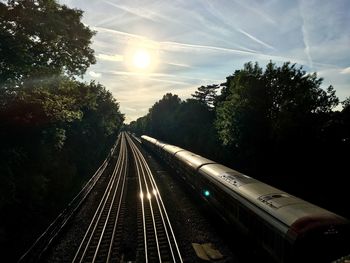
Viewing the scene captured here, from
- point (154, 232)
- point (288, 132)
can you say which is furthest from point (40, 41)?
point (288, 132)

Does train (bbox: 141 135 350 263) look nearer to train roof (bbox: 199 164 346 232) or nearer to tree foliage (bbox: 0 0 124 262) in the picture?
train roof (bbox: 199 164 346 232)

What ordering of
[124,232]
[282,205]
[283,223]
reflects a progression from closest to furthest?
[283,223] → [282,205] → [124,232]

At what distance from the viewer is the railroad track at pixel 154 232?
13.8 meters

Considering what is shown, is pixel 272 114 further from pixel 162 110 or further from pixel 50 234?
pixel 162 110

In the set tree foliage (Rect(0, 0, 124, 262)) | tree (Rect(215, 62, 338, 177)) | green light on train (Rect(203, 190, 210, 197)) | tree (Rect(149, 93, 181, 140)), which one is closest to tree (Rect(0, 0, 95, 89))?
tree foliage (Rect(0, 0, 124, 262))

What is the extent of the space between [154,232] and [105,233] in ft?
9.44

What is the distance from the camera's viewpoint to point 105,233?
1667cm

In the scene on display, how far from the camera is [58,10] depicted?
790 inches

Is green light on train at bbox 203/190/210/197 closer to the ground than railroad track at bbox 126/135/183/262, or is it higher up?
higher up

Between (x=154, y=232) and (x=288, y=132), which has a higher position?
(x=288, y=132)

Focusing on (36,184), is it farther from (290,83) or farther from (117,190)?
(290,83)

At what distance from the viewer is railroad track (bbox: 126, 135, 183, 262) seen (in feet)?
45.2

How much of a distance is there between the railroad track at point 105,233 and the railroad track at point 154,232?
127 cm

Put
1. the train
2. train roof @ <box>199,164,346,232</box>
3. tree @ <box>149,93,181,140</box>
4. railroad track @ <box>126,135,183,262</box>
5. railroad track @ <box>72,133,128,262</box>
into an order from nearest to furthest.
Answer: the train
train roof @ <box>199,164,346,232</box>
railroad track @ <box>126,135,183,262</box>
railroad track @ <box>72,133,128,262</box>
tree @ <box>149,93,181,140</box>
